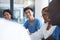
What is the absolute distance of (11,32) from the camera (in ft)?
0.64

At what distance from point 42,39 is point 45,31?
137mm

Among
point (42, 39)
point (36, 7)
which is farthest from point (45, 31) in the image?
Result: point (36, 7)

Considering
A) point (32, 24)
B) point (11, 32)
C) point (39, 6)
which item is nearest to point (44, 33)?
point (32, 24)

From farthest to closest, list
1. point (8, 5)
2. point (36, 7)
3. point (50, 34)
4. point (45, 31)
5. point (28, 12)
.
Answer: point (8, 5), point (36, 7), point (28, 12), point (45, 31), point (50, 34)

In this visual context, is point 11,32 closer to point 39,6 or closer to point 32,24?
point 32,24

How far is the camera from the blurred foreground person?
0.19 metres

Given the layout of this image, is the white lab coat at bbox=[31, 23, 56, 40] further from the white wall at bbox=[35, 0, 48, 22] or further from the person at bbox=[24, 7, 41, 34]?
the white wall at bbox=[35, 0, 48, 22]

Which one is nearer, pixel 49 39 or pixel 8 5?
pixel 49 39

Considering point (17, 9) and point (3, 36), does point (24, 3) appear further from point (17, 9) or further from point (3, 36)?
point (3, 36)

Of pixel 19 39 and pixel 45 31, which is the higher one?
pixel 19 39

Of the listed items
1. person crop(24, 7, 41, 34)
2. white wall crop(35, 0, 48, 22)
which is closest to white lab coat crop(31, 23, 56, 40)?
person crop(24, 7, 41, 34)

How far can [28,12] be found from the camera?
2078 mm

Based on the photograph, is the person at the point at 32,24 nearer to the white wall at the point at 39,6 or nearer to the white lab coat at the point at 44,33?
the white lab coat at the point at 44,33

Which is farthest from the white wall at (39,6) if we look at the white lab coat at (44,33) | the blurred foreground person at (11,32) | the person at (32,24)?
the blurred foreground person at (11,32)
